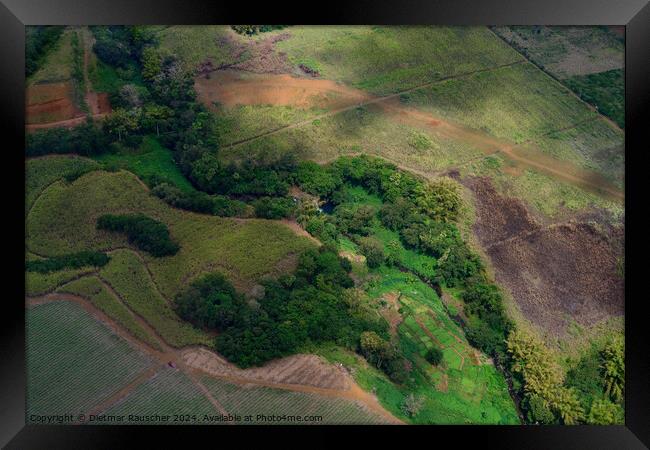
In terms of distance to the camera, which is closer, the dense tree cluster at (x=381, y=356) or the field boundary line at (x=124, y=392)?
the field boundary line at (x=124, y=392)

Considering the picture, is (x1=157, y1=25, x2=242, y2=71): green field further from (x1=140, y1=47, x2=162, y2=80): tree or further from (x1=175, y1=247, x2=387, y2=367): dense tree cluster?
(x1=175, y1=247, x2=387, y2=367): dense tree cluster

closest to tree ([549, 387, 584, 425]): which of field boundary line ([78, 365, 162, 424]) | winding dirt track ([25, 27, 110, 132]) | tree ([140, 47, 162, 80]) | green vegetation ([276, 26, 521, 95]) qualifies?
field boundary line ([78, 365, 162, 424])

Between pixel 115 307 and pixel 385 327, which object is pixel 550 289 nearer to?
pixel 385 327

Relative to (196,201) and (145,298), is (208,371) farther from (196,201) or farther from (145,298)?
(196,201)

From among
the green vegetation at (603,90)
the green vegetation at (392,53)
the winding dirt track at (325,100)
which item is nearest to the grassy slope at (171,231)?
the winding dirt track at (325,100)

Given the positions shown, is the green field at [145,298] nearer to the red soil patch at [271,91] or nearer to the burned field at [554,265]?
the red soil patch at [271,91]

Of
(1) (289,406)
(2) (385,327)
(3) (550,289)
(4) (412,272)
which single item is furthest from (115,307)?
(3) (550,289)
